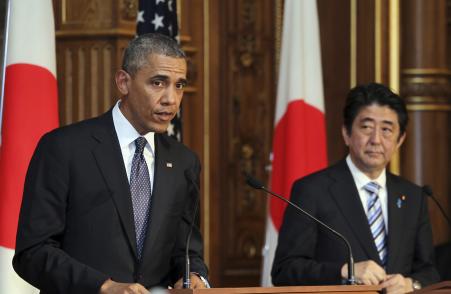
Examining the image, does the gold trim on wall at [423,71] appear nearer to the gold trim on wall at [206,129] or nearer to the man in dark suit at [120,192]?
the gold trim on wall at [206,129]

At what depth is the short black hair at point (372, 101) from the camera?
4539mm

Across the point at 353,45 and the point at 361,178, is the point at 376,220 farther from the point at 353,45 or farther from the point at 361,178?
the point at 353,45

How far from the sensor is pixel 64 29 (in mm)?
5695

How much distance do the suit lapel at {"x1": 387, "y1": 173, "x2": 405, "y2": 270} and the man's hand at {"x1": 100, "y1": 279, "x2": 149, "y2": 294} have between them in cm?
159

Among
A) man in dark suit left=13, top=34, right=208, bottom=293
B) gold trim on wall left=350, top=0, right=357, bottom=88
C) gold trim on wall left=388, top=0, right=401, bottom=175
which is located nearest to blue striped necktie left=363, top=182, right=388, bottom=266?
man in dark suit left=13, top=34, right=208, bottom=293

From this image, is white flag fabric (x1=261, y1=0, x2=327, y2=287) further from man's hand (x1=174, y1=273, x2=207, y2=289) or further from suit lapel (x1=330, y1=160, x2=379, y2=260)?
A: man's hand (x1=174, y1=273, x2=207, y2=289)

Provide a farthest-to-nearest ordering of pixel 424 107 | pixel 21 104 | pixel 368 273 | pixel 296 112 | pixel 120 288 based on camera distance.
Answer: pixel 424 107 < pixel 296 112 < pixel 21 104 < pixel 368 273 < pixel 120 288

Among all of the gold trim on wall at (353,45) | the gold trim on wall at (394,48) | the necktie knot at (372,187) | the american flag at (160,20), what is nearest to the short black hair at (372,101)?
the necktie knot at (372,187)

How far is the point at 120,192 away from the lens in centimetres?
346

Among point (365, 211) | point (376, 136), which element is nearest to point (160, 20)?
point (376, 136)

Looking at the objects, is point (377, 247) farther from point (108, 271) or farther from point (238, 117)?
point (238, 117)

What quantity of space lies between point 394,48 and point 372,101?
74.3 inches

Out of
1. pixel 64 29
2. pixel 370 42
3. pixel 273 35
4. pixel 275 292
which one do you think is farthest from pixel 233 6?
pixel 275 292

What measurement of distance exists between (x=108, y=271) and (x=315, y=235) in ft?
3.94
